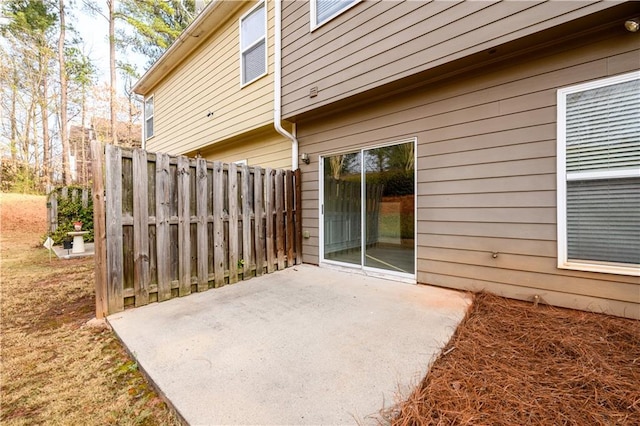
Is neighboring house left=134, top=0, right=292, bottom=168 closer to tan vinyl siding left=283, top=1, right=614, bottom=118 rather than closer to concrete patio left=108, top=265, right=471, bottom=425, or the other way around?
tan vinyl siding left=283, top=1, right=614, bottom=118

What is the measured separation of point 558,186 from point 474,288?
139cm

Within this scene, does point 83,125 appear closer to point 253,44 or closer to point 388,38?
point 253,44

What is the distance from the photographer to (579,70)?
8.70ft

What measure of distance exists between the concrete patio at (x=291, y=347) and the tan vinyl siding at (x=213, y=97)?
132 inches

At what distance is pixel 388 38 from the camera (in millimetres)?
3561

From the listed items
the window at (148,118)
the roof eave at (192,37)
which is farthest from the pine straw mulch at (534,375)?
the window at (148,118)

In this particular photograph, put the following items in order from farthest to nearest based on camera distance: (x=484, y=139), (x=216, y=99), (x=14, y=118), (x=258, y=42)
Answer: (x=14, y=118), (x=216, y=99), (x=258, y=42), (x=484, y=139)

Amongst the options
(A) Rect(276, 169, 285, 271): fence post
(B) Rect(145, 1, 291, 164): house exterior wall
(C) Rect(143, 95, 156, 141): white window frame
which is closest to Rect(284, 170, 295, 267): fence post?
(A) Rect(276, 169, 285, 271): fence post

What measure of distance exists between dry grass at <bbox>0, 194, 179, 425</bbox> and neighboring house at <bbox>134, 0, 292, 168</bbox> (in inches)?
152

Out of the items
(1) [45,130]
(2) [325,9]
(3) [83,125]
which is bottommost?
(2) [325,9]

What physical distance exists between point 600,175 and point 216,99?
688 cm

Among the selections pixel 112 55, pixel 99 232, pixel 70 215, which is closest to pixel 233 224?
pixel 99 232

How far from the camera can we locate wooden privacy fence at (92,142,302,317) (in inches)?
113

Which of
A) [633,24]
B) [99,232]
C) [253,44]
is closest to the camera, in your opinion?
[633,24]
